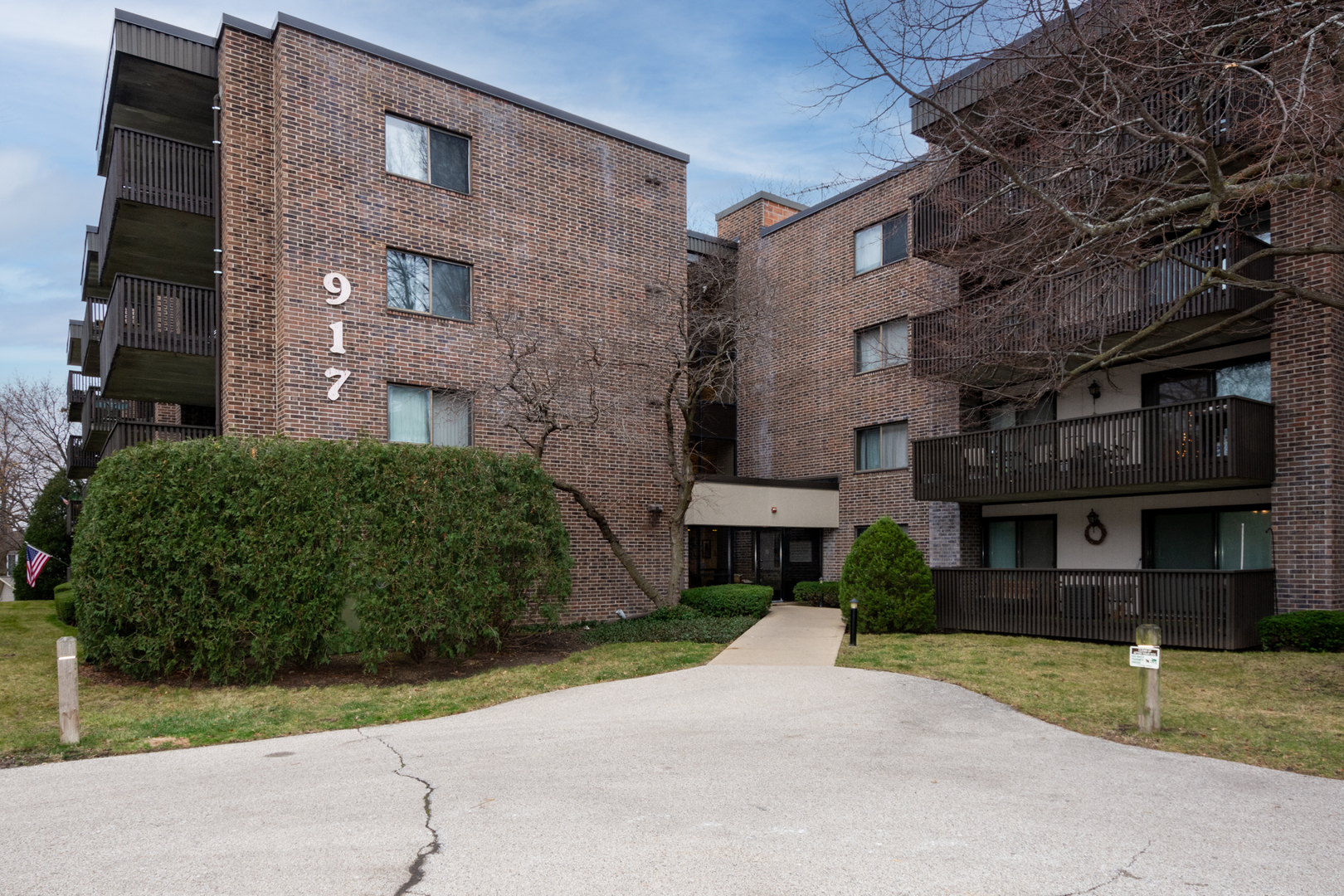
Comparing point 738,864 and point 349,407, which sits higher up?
point 349,407

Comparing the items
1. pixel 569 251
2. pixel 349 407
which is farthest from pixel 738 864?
pixel 569 251

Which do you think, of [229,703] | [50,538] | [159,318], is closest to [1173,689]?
[229,703]

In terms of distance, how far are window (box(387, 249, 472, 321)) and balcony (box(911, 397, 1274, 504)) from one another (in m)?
9.82

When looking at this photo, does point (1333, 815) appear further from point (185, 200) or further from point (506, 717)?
point (185, 200)

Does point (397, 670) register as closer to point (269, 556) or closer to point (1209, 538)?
point (269, 556)

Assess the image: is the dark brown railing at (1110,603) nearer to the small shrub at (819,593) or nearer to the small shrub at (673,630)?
the small shrub at (673,630)

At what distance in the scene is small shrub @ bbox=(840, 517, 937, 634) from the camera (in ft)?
51.7

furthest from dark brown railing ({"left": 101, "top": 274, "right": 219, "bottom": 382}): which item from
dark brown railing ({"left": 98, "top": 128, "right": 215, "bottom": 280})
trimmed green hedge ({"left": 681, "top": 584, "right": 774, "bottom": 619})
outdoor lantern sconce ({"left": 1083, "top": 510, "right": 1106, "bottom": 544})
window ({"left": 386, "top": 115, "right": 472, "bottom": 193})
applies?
outdoor lantern sconce ({"left": 1083, "top": 510, "right": 1106, "bottom": 544})

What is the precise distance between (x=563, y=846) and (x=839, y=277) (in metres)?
19.5

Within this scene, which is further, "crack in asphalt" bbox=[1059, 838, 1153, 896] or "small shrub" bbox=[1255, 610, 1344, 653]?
"small shrub" bbox=[1255, 610, 1344, 653]

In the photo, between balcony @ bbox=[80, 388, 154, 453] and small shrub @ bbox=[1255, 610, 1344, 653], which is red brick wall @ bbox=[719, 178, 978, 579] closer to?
small shrub @ bbox=[1255, 610, 1344, 653]

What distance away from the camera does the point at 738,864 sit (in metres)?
4.68

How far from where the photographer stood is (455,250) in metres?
16.6

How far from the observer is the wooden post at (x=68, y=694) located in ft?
26.0
